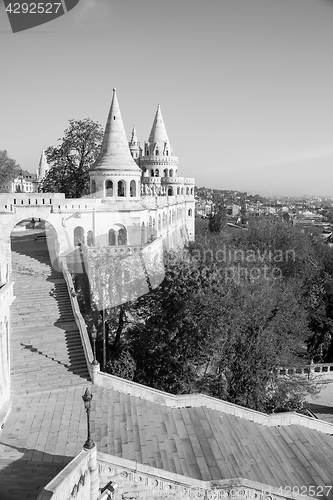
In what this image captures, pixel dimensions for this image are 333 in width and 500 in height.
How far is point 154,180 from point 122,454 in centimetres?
3479

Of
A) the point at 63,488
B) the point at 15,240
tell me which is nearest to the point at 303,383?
the point at 63,488

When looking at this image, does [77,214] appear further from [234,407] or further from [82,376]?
[234,407]

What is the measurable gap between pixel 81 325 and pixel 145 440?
18.4 feet

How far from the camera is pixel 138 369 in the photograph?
1689 centimetres

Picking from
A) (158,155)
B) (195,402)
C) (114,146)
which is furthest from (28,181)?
(195,402)

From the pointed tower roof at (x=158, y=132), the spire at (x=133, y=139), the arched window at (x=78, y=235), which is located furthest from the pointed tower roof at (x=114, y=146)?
the spire at (x=133, y=139)

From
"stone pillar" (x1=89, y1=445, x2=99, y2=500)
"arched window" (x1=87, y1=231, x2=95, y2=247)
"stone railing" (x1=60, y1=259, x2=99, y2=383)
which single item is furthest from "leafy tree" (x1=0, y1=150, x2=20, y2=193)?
"stone pillar" (x1=89, y1=445, x2=99, y2=500)

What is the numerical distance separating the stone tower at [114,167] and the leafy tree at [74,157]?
18.7 ft

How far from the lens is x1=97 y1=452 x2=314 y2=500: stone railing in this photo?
10.0 m

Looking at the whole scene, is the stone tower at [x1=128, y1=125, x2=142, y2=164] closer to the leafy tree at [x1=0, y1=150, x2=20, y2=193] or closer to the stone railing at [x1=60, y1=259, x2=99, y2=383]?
the leafy tree at [x1=0, y1=150, x2=20, y2=193]

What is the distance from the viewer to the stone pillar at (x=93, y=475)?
962cm

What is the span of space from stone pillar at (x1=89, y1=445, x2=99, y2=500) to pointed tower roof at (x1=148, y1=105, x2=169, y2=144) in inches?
1585

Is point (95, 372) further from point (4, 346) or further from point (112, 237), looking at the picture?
point (112, 237)

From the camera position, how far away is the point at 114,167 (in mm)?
23766
